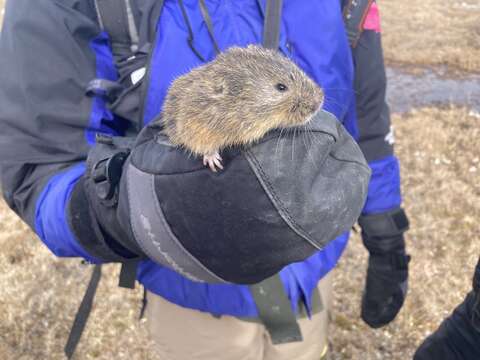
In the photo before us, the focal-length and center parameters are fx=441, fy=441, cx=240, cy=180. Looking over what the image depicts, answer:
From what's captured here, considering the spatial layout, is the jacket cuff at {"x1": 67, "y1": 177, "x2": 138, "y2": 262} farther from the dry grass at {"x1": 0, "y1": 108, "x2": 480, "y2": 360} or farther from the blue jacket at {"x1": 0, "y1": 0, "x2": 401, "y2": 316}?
the dry grass at {"x1": 0, "y1": 108, "x2": 480, "y2": 360}

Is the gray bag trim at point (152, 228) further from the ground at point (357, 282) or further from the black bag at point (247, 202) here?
the ground at point (357, 282)

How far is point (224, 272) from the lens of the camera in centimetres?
228

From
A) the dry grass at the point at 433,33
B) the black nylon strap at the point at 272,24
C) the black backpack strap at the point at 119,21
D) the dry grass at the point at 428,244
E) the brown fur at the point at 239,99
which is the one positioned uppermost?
the black backpack strap at the point at 119,21

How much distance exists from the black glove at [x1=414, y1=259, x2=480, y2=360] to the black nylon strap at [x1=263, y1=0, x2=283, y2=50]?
197 centimetres

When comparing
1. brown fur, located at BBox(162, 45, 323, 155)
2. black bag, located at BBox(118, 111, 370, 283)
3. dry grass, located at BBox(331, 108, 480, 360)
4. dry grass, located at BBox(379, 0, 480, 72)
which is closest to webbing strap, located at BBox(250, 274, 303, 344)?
black bag, located at BBox(118, 111, 370, 283)

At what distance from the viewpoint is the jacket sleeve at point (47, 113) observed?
101 inches

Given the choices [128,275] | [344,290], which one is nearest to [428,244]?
[344,290]

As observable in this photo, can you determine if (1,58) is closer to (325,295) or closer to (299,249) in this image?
(299,249)

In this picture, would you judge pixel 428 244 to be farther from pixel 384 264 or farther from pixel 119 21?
pixel 119 21

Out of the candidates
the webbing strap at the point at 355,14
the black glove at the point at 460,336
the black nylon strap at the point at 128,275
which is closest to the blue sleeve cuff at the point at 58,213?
the black nylon strap at the point at 128,275

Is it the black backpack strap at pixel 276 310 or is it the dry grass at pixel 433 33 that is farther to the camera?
the dry grass at pixel 433 33

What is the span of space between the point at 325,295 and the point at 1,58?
2916 millimetres

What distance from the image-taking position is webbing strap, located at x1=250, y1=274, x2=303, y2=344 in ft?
9.52

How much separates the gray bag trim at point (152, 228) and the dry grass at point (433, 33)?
12542 mm
